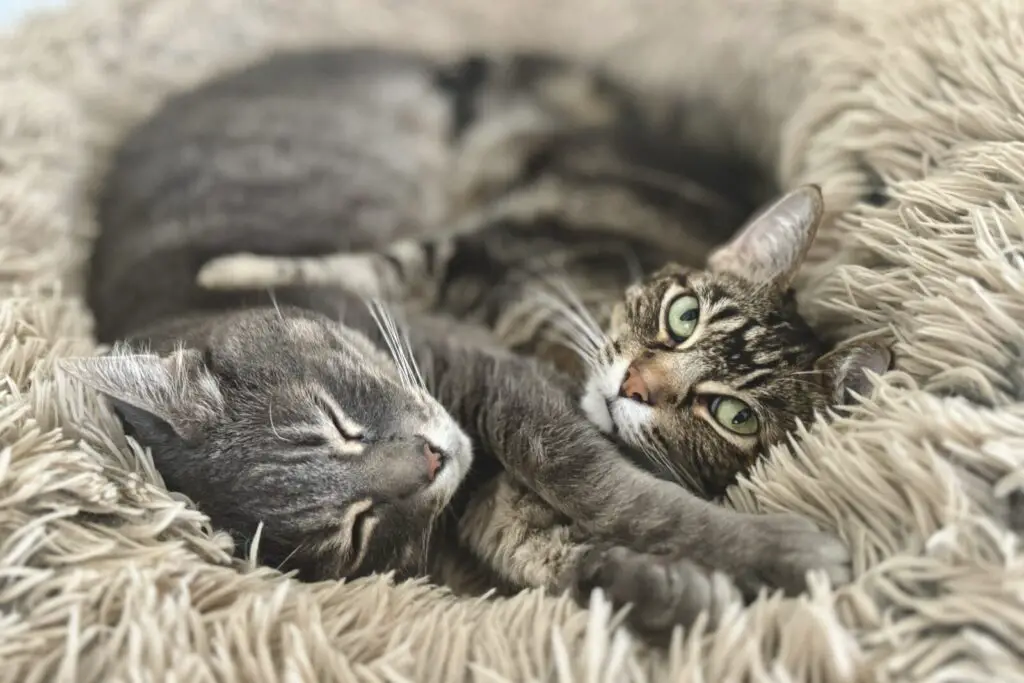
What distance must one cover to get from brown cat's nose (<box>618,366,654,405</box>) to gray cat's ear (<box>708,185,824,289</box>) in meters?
0.23

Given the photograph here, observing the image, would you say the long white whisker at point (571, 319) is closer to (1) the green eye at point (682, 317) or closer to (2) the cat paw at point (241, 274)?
(1) the green eye at point (682, 317)

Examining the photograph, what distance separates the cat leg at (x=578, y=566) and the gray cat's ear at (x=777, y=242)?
0.44 m

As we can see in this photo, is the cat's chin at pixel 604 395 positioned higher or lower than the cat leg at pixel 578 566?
higher

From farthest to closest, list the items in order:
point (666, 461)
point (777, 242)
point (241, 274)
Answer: point (241, 274), point (777, 242), point (666, 461)

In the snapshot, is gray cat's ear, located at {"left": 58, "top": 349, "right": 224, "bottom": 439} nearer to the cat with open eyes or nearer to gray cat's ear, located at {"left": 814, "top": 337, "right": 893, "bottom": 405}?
the cat with open eyes

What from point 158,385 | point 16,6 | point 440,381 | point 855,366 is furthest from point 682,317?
point 16,6

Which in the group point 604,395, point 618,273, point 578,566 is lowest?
point 578,566

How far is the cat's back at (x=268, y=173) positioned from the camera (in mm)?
1366

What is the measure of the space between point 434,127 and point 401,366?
0.86 metres

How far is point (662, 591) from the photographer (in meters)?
0.74

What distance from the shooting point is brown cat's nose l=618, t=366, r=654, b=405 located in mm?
1005

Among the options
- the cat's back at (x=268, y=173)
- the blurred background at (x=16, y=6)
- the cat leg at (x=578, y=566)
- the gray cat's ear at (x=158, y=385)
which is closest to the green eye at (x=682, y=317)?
the cat leg at (x=578, y=566)

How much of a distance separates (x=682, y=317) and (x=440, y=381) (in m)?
0.33

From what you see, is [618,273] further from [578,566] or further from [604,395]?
[578,566]
